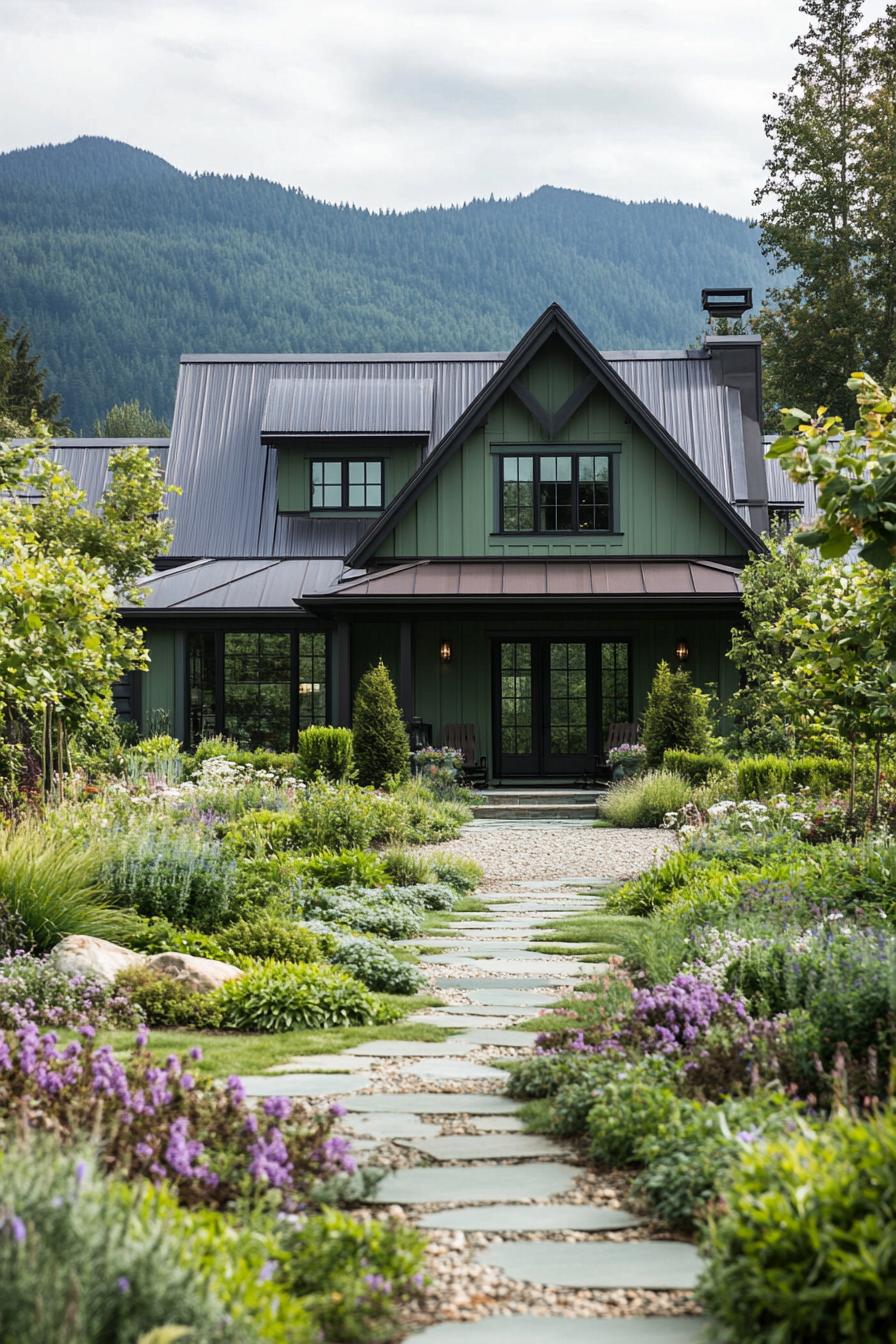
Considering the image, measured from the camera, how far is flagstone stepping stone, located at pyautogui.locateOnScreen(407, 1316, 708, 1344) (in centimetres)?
316

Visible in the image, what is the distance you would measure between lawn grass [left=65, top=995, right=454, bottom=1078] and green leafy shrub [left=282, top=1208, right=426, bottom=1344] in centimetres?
190

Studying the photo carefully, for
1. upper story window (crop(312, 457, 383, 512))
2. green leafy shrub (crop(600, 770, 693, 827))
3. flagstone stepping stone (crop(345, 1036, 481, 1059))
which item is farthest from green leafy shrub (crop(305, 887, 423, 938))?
upper story window (crop(312, 457, 383, 512))

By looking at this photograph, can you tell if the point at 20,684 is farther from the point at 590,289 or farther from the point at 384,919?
the point at 590,289

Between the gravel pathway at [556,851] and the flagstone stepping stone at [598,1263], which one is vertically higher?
the flagstone stepping stone at [598,1263]

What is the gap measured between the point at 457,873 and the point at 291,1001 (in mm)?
5222

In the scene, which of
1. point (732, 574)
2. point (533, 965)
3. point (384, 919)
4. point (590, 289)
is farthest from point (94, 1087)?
point (590, 289)

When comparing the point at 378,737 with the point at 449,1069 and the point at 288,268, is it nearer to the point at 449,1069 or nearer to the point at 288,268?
the point at 449,1069

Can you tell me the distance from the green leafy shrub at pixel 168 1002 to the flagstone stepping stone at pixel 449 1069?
3.75 feet

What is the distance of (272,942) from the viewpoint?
7812 millimetres

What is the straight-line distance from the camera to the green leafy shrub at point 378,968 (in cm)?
748

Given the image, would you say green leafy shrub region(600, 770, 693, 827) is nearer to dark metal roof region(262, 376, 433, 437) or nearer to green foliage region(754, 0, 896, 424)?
dark metal roof region(262, 376, 433, 437)

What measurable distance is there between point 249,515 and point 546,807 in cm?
996

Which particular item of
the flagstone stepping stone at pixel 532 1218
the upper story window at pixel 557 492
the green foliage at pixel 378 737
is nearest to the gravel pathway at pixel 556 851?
the green foliage at pixel 378 737

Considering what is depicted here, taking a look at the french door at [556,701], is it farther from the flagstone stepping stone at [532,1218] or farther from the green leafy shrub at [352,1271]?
the green leafy shrub at [352,1271]
